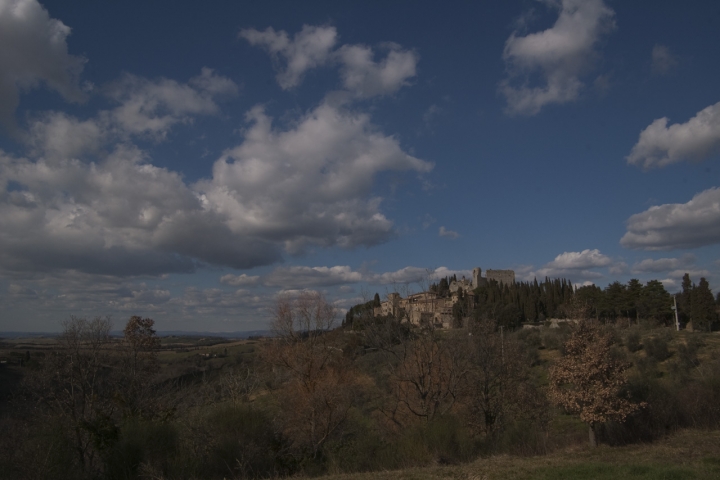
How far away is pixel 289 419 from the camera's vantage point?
2441 cm

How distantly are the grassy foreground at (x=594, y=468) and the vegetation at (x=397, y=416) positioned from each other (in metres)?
0.06

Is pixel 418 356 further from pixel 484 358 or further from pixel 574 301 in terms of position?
pixel 574 301

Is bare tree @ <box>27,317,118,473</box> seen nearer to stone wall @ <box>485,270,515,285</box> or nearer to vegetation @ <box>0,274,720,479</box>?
vegetation @ <box>0,274,720,479</box>

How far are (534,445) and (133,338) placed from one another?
94.4ft

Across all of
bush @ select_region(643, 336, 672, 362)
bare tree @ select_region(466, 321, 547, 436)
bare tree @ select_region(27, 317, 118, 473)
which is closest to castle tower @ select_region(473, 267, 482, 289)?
bush @ select_region(643, 336, 672, 362)

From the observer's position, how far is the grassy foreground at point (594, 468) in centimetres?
1050

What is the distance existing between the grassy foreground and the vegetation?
0.06 metres

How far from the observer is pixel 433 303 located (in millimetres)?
39250

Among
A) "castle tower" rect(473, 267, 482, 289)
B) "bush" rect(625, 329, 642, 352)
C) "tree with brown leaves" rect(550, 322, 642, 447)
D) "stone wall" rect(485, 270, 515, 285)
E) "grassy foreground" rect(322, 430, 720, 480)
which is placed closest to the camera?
"grassy foreground" rect(322, 430, 720, 480)

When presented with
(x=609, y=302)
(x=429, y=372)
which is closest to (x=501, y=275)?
(x=609, y=302)

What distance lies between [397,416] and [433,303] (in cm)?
1183

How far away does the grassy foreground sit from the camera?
34.4 feet

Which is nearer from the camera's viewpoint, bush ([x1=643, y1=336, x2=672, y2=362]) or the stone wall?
bush ([x1=643, y1=336, x2=672, y2=362])

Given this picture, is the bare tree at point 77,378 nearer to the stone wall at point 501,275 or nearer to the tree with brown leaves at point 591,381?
the tree with brown leaves at point 591,381
